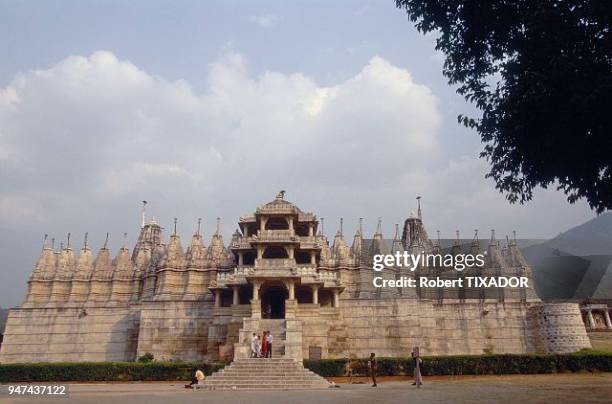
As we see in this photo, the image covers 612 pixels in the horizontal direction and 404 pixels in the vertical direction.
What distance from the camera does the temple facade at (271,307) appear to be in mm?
36844

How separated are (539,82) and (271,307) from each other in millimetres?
30244

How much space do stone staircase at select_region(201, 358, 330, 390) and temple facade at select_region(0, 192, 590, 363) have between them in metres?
4.14

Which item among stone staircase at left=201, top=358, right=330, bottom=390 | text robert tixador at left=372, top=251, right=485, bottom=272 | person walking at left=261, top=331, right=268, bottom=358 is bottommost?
stone staircase at left=201, top=358, right=330, bottom=390

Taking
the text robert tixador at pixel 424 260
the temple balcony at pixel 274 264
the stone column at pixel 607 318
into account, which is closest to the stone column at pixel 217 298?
the temple balcony at pixel 274 264

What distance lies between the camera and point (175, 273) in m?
45.1

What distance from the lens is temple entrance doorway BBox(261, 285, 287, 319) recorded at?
38500 mm

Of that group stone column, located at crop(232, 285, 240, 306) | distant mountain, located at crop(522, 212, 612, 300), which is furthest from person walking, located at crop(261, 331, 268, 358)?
distant mountain, located at crop(522, 212, 612, 300)

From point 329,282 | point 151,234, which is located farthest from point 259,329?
point 151,234

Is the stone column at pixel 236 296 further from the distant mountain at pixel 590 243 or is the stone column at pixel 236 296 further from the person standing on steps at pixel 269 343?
the distant mountain at pixel 590 243

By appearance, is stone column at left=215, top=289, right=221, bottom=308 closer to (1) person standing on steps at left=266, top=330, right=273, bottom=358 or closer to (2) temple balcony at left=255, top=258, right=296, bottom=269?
(2) temple balcony at left=255, top=258, right=296, bottom=269

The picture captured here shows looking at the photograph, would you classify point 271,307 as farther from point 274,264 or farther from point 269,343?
point 269,343

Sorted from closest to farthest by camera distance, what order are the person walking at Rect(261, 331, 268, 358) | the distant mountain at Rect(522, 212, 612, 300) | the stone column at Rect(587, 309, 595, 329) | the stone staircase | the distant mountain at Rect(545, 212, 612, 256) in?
1. the stone staircase
2. the person walking at Rect(261, 331, 268, 358)
3. the stone column at Rect(587, 309, 595, 329)
4. the distant mountain at Rect(522, 212, 612, 300)
5. the distant mountain at Rect(545, 212, 612, 256)

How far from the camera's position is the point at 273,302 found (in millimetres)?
39500

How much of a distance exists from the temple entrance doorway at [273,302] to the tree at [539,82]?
2531 centimetres
